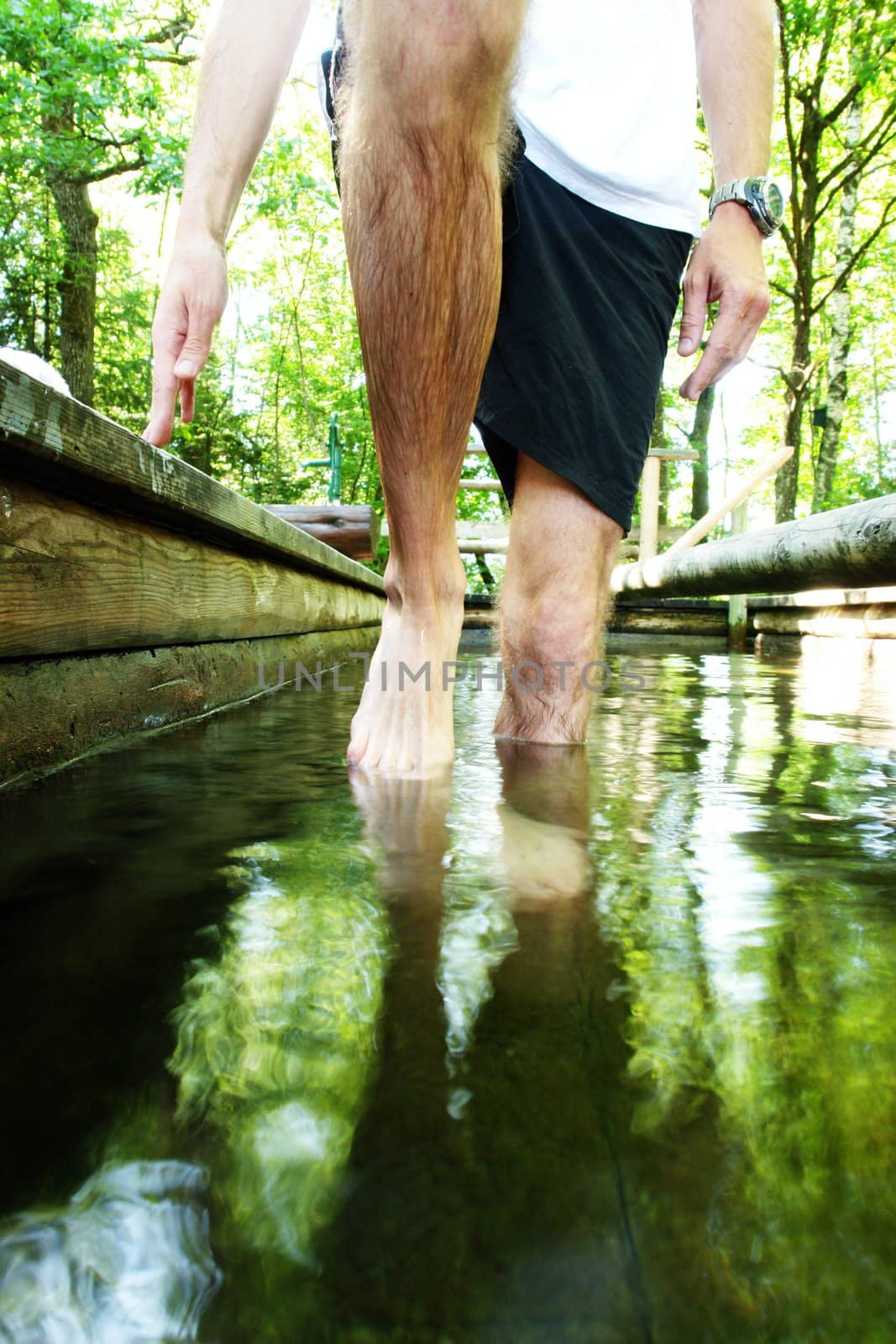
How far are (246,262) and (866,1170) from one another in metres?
21.5

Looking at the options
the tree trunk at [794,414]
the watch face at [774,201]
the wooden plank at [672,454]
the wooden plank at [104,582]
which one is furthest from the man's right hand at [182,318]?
the tree trunk at [794,414]

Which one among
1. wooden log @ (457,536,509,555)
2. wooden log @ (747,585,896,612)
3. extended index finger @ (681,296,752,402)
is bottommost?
wooden log @ (747,585,896,612)

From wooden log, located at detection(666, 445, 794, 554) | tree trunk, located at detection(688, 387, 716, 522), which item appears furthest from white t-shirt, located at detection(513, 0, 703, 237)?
tree trunk, located at detection(688, 387, 716, 522)

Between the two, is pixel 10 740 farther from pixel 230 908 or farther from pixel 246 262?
pixel 246 262

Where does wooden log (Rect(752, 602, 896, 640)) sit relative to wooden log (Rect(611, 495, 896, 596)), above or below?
below

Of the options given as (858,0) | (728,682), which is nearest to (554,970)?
(728,682)

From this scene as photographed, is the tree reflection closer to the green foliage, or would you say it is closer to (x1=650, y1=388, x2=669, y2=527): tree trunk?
the green foliage

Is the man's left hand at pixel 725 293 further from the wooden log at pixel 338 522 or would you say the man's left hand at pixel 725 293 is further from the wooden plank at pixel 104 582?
the wooden log at pixel 338 522

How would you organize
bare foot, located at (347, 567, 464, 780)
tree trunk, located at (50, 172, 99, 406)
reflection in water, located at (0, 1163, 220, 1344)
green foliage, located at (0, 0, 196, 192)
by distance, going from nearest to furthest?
reflection in water, located at (0, 1163, 220, 1344) → bare foot, located at (347, 567, 464, 780) → green foliage, located at (0, 0, 196, 192) → tree trunk, located at (50, 172, 99, 406)

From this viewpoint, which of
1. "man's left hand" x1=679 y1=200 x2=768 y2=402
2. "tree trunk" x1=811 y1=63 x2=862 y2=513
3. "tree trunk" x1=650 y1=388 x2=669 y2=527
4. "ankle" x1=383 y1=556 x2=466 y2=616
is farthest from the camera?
"tree trunk" x1=650 y1=388 x2=669 y2=527

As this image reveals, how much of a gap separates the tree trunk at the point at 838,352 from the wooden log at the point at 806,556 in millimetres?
7936

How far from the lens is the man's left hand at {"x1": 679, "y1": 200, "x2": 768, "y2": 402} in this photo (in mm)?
1712

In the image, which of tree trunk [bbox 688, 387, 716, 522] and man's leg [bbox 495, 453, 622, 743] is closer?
man's leg [bbox 495, 453, 622, 743]

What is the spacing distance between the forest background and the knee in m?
1.98
